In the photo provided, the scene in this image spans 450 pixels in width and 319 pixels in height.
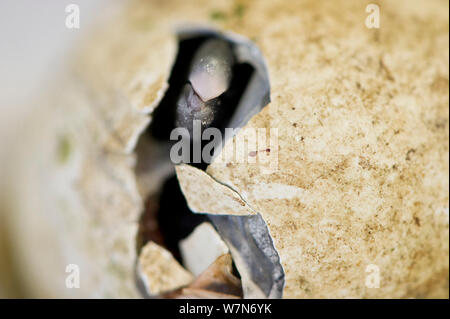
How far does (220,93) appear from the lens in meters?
0.58

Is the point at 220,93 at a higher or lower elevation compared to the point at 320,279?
higher

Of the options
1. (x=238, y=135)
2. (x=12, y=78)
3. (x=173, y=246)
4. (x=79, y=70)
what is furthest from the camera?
(x=12, y=78)

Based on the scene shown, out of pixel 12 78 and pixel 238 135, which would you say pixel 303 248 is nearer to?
A: pixel 238 135

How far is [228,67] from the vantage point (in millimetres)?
600

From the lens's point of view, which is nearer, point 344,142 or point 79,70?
point 344,142

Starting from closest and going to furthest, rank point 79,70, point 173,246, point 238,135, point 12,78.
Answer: point 238,135 → point 173,246 → point 79,70 → point 12,78

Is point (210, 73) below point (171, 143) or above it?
above
